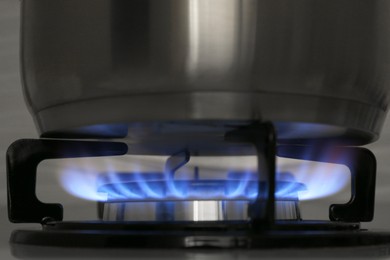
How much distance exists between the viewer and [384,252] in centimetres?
64

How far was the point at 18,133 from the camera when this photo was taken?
1100 millimetres

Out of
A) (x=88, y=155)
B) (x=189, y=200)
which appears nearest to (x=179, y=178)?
(x=88, y=155)

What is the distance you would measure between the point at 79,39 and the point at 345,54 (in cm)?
25

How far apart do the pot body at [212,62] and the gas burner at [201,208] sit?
0.16 ft

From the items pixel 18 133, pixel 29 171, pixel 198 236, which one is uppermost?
pixel 18 133

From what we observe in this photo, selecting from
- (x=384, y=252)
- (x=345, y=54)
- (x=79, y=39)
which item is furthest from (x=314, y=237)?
(x=79, y=39)

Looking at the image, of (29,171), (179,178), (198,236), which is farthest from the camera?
(179,178)

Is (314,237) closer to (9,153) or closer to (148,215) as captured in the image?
(148,215)

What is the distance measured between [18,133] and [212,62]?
55 centimetres

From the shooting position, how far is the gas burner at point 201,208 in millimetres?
605

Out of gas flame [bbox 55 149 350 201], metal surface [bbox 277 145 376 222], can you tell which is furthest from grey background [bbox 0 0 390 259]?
metal surface [bbox 277 145 376 222]

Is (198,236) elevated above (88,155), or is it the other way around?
(88,155)

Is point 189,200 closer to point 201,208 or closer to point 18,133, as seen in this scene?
point 201,208

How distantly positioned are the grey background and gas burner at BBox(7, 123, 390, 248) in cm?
23
